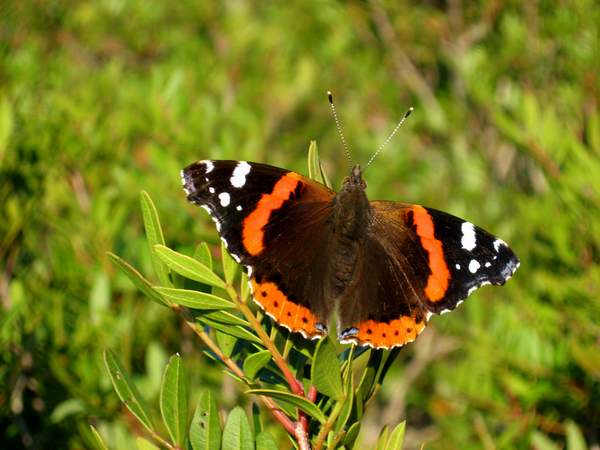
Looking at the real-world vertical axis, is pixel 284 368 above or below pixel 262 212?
below

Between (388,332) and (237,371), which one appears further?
(388,332)

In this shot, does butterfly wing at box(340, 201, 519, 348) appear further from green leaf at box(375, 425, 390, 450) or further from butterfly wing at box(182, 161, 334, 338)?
green leaf at box(375, 425, 390, 450)

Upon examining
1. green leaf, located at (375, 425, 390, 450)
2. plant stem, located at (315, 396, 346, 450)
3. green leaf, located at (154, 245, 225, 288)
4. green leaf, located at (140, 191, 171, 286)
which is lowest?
green leaf, located at (375, 425, 390, 450)

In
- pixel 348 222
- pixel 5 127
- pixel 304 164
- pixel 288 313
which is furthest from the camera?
pixel 304 164

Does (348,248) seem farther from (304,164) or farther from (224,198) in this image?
(304,164)

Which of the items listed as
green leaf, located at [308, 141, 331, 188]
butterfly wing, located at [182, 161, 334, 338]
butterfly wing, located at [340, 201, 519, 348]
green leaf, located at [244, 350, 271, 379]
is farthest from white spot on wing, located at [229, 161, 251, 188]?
green leaf, located at [244, 350, 271, 379]

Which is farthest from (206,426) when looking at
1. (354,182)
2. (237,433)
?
(354,182)

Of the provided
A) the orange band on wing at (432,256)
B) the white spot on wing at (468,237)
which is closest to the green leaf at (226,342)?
the orange band on wing at (432,256)
